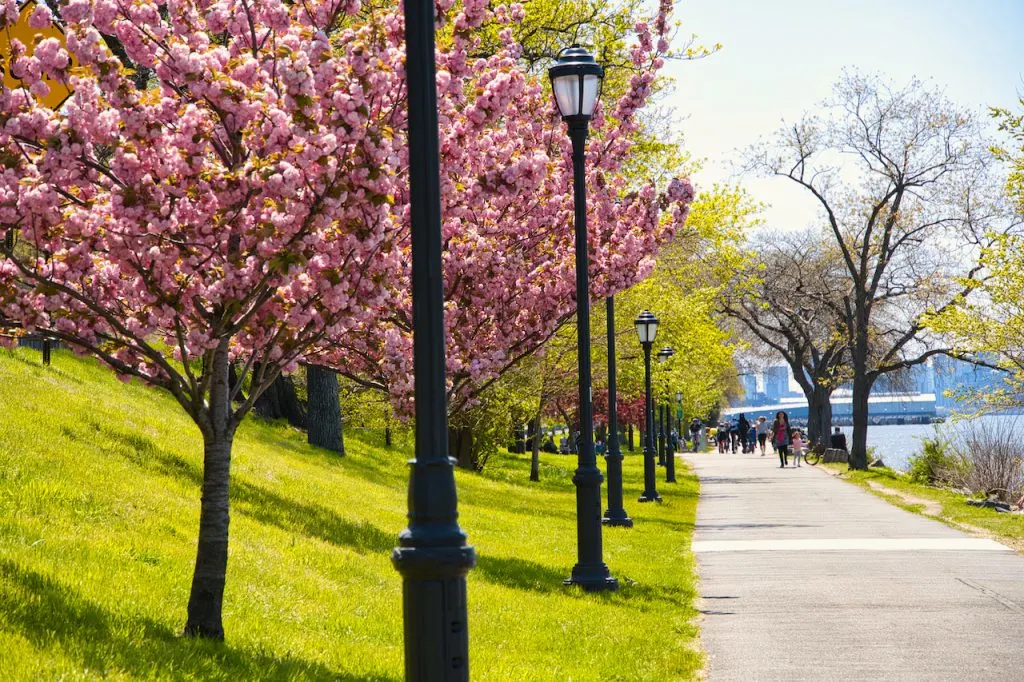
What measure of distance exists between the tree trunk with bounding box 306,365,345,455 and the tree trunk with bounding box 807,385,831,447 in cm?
3910

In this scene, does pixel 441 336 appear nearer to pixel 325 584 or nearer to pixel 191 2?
pixel 191 2

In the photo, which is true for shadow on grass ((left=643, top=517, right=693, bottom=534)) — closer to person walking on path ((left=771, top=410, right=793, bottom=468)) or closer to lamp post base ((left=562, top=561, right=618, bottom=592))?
lamp post base ((left=562, top=561, right=618, bottom=592))

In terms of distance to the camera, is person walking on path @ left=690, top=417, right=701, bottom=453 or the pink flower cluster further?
person walking on path @ left=690, top=417, right=701, bottom=453

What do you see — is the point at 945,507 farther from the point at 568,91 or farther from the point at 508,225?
the point at 568,91

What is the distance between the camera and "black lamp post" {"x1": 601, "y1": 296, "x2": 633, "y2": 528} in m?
19.6

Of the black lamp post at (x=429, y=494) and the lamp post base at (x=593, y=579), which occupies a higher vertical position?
the black lamp post at (x=429, y=494)

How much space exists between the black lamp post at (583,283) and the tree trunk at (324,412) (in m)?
12.9

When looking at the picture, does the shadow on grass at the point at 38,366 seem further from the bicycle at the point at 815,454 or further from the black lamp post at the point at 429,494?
the bicycle at the point at 815,454

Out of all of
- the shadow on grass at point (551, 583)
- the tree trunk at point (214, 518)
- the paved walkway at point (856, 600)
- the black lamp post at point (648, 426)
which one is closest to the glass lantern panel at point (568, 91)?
the shadow on grass at point (551, 583)

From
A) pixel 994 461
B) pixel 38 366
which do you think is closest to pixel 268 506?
pixel 38 366

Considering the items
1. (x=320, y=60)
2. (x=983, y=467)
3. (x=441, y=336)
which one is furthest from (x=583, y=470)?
(x=983, y=467)

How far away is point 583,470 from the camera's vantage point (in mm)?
13305

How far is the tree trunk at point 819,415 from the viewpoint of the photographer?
6131cm

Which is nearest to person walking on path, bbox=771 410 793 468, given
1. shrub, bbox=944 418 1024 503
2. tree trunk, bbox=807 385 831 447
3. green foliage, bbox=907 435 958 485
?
tree trunk, bbox=807 385 831 447
